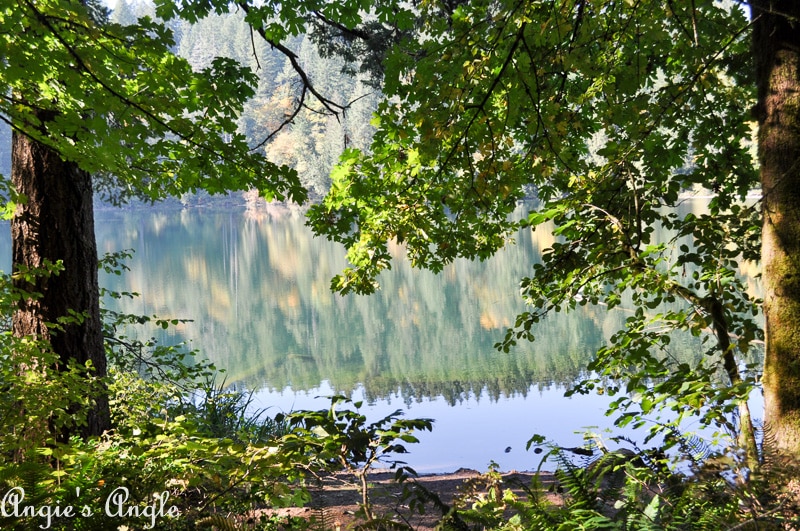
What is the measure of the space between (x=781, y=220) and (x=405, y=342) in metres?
16.7

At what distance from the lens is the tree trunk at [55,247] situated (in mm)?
4816

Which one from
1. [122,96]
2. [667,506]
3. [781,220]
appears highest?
[122,96]

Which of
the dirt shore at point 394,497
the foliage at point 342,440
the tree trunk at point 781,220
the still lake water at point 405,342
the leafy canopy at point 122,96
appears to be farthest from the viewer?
the still lake water at point 405,342

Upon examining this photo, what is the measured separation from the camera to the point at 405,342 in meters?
19.2

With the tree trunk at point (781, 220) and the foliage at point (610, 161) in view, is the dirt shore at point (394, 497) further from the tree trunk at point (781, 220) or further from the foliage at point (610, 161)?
the tree trunk at point (781, 220)

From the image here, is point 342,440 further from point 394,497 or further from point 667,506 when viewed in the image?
point 667,506

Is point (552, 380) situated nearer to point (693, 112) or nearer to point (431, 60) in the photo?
point (693, 112)

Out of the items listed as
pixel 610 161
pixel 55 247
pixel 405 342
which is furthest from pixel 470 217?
pixel 405 342

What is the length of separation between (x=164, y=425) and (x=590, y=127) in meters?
3.13

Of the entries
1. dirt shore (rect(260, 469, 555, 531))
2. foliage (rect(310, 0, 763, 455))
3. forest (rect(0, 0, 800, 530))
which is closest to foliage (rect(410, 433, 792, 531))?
forest (rect(0, 0, 800, 530))

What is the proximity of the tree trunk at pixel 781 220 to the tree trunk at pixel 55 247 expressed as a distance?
409cm

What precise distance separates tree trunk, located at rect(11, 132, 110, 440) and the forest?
14 mm

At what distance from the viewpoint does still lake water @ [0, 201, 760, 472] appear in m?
11.3

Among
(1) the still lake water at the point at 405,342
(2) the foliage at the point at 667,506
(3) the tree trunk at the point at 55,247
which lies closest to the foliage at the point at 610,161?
(2) the foliage at the point at 667,506
